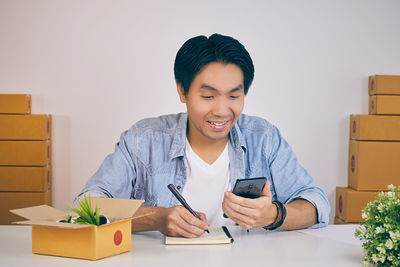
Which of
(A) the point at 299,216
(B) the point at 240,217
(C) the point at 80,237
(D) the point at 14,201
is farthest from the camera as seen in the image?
(D) the point at 14,201

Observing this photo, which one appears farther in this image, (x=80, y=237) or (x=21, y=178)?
(x=21, y=178)

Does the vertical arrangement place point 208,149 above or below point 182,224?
above

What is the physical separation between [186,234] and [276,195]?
1.83 feet

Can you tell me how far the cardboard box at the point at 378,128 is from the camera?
3.18m

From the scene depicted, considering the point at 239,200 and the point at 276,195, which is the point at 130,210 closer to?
the point at 239,200

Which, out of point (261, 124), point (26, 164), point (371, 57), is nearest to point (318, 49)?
point (371, 57)

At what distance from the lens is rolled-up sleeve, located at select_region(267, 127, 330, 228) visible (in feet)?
5.23

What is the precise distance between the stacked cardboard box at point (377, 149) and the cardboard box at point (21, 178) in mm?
2062

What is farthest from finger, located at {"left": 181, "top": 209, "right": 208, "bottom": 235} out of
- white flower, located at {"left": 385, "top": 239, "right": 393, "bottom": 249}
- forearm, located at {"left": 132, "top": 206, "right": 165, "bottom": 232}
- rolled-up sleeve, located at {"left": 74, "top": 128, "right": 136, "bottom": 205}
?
white flower, located at {"left": 385, "top": 239, "right": 393, "bottom": 249}

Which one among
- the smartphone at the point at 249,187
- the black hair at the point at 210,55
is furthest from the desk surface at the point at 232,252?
the black hair at the point at 210,55

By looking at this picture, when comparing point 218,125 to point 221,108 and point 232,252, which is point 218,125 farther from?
point 232,252

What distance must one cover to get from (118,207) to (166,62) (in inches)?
89.4

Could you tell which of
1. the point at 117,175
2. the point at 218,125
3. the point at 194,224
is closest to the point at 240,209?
the point at 194,224

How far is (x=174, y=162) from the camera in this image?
1718mm
